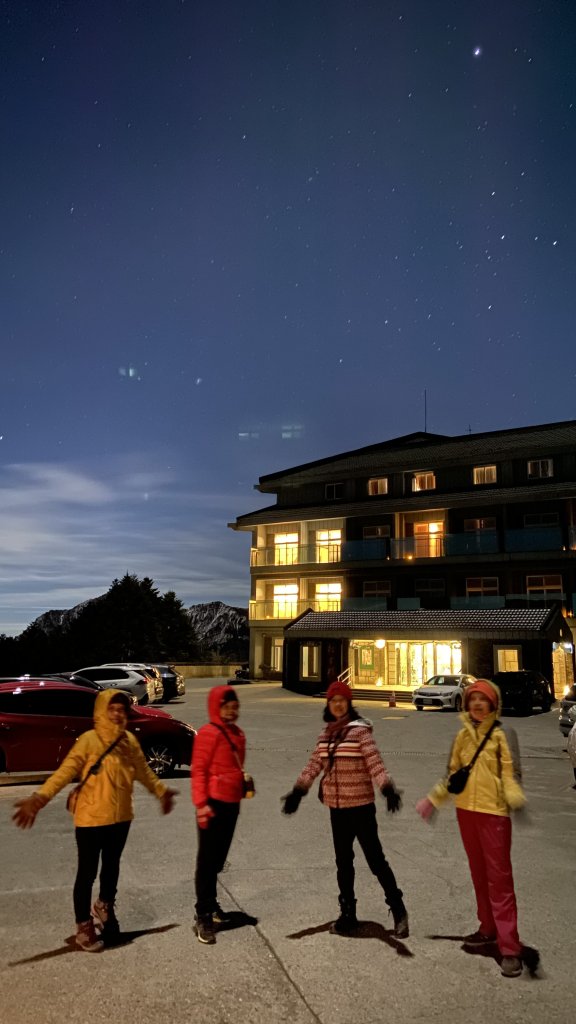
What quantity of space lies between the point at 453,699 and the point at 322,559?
52.3 ft

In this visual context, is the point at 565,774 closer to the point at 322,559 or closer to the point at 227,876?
the point at 227,876

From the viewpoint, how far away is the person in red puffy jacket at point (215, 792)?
504cm

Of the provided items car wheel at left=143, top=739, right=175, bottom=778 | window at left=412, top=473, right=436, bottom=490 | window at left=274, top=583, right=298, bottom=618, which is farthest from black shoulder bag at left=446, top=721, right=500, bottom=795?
window at left=274, top=583, right=298, bottom=618

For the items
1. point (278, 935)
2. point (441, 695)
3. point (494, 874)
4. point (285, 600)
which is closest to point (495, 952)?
point (494, 874)

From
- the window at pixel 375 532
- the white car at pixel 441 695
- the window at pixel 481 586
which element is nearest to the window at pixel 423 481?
the window at pixel 375 532

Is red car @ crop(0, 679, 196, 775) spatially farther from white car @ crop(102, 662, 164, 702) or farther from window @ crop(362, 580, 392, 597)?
window @ crop(362, 580, 392, 597)

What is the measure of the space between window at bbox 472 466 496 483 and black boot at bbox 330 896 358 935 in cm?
3534

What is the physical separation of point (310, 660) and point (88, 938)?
3220 cm

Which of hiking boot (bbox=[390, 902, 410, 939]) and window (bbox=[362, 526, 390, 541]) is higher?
window (bbox=[362, 526, 390, 541])

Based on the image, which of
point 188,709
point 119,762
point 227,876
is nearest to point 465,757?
point 119,762

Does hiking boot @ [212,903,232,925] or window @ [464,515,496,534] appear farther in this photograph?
window @ [464,515,496,534]

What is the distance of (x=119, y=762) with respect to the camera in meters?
5.06

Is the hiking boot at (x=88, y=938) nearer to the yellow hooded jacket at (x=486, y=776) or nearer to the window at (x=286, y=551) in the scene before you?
the yellow hooded jacket at (x=486, y=776)

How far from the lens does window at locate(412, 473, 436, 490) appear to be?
40.5m
